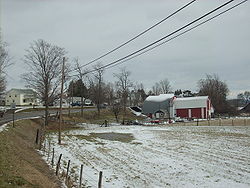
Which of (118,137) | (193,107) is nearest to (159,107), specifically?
(193,107)

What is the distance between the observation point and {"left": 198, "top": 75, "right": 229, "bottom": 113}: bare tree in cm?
8581

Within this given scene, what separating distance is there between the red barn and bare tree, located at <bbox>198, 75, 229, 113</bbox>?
33.6 ft

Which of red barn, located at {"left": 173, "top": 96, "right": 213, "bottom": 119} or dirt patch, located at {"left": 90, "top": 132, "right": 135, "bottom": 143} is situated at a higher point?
red barn, located at {"left": 173, "top": 96, "right": 213, "bottom": 119}

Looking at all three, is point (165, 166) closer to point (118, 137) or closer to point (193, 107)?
point (118, 137)

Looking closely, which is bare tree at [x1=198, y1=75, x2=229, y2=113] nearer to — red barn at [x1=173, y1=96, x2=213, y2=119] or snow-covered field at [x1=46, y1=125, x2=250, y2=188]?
red barn at [x1=173, y1=96, x2=213, y2=119]

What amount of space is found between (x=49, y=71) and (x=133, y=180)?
1349 inches

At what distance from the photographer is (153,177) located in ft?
46.4

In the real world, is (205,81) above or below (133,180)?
above

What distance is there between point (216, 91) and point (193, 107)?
23039 millimetres

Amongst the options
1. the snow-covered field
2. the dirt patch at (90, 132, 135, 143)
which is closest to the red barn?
the dirt patch at (90, 132, 135, 143)

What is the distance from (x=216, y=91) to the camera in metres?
94.2

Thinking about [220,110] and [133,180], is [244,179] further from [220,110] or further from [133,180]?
[220,110]

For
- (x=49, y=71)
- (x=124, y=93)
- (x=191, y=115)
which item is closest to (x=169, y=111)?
(x=191, y=115)

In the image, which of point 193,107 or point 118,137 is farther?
point 193,107
